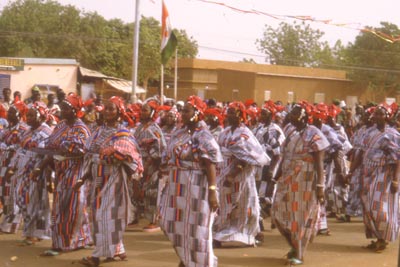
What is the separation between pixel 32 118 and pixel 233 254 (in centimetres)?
299

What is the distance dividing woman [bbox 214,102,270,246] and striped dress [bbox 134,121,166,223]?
1.36 meters

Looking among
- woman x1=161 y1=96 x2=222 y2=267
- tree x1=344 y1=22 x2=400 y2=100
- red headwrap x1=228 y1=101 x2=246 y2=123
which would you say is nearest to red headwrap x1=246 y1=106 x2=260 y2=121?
red headwrap x1=228 y1=101 x2=246 y2=123

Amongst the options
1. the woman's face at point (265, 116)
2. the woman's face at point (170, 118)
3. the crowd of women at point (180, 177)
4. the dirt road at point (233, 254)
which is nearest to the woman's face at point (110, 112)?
the crowd of women at point (180, 177)

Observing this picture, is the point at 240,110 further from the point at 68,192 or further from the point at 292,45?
the point at 292,45

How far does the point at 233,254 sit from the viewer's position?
9.14m

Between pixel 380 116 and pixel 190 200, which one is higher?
pixel 380 116

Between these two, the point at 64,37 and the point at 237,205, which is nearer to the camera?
the point at 237,205

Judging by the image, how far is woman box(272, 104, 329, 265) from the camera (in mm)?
8422

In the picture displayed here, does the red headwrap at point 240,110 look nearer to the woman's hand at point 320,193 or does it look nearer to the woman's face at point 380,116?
the woman's hand at point 320,193

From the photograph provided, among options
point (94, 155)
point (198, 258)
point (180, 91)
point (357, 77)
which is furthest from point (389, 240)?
point (357, 77)

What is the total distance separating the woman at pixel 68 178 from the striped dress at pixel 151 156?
198 cm

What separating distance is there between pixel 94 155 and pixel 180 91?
1538 inches

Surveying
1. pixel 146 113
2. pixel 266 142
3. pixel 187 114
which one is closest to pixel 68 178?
pixel 187 114

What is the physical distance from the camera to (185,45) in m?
51.9
